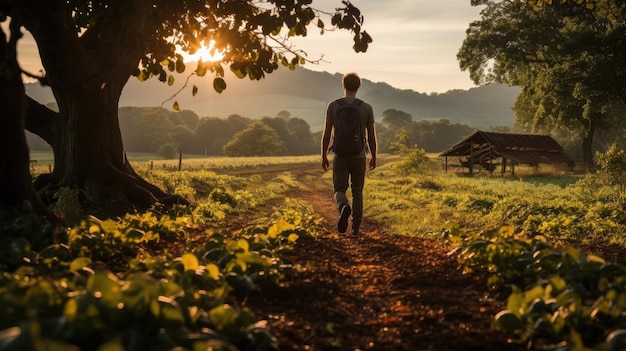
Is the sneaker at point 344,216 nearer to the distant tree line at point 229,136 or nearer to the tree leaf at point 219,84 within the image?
the tree leaf at point 219,84

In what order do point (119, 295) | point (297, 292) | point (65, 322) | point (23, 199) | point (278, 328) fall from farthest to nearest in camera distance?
point (23, 199) < point (297, 292) < point (278, 328) < point (119, 295) < point (65, 322)

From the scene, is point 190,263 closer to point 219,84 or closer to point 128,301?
point 128,301

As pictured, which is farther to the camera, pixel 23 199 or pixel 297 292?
pixel 23 199

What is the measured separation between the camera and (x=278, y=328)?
11.8 feet

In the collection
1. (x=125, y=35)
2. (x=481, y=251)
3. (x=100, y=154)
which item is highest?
(x=125, y=35)

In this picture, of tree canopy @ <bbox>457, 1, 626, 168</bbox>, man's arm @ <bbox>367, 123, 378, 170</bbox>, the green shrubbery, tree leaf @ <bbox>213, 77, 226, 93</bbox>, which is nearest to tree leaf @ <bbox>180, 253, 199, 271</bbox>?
the green shrubbery

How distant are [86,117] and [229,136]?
4716 inches

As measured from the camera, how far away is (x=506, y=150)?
46.3 metres

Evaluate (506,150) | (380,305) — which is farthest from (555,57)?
(380,305)

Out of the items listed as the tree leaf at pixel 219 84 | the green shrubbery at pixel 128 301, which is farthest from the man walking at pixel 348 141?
the tree leaf at pixel 219 84

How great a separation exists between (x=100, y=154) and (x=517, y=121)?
179ft

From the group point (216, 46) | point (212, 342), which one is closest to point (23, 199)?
point (212, 342)

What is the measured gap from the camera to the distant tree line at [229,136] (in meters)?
103

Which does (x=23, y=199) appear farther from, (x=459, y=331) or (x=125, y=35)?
(x=459, y=331)
